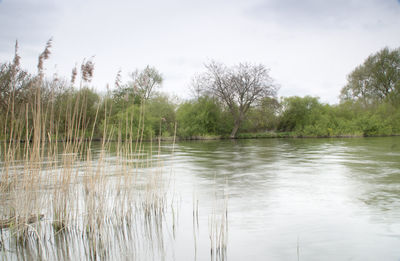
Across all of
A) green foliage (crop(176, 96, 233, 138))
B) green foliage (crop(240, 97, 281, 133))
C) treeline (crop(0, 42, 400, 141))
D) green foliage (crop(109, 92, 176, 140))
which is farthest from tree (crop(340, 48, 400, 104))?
green foliage (crop(109, 92, 176, 140))

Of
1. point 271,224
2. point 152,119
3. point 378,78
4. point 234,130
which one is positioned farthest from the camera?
point 378,78

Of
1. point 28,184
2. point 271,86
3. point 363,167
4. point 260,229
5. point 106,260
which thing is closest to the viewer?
point 106,260

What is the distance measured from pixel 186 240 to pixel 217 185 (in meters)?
3.57

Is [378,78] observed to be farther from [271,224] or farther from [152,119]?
[271,224]

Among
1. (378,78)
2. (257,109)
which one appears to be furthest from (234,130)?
(378,78)

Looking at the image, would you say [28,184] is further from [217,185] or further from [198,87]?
[198,87]

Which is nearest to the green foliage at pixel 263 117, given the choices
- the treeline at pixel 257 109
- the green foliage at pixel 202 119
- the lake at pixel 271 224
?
the treeline at pixel 257 109

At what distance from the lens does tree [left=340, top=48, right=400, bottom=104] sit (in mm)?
39050

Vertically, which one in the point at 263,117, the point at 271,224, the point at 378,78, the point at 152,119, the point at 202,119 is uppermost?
the point at 378,78

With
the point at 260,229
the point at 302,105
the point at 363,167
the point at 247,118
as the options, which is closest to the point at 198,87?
the point at 247,118

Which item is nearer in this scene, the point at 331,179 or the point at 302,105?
the point at 331,179

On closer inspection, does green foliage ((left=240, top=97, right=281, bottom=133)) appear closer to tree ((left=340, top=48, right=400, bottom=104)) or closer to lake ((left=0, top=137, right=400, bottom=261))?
tree ((left=340, top=48, right=400, bottom=104))

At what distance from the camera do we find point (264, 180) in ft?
27.6

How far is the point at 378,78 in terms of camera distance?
40.2 metres
